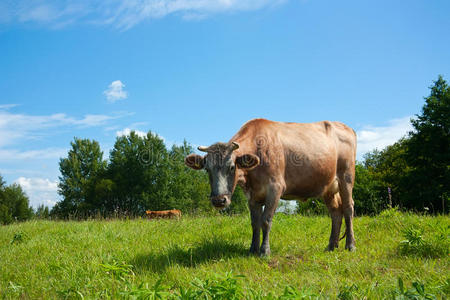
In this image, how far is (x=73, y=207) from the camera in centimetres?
5356

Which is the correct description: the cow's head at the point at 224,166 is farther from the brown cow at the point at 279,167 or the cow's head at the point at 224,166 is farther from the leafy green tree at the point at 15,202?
the leafy green tree at the point at 15,202

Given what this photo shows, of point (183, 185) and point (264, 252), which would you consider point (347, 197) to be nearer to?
point (264, 252)

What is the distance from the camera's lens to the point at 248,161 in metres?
6.02

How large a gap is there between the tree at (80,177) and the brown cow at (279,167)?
4625cm

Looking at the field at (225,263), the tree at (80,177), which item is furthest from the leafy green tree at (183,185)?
the field at (225,263)

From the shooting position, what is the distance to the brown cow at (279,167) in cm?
601

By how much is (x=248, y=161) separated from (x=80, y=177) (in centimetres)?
5670

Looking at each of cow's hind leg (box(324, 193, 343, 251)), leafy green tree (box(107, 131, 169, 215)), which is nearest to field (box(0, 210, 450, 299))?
cow's hind leg (box(324, 193, 343, 251))

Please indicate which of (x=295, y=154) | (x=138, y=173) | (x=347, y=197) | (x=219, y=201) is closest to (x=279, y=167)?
(x=295, y=154)

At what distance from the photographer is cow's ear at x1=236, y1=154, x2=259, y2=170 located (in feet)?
19.7

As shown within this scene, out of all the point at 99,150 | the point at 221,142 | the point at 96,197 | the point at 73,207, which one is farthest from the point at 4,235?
the point at 99,150

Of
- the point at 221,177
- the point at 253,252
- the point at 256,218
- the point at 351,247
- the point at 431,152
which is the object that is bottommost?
the point at 351,247

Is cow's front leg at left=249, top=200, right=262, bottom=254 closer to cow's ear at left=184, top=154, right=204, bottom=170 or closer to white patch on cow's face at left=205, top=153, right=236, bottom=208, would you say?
white patch on cow's face at left=205, top=153, right=236, bottom=208

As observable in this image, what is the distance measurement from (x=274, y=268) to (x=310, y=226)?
4.38m
